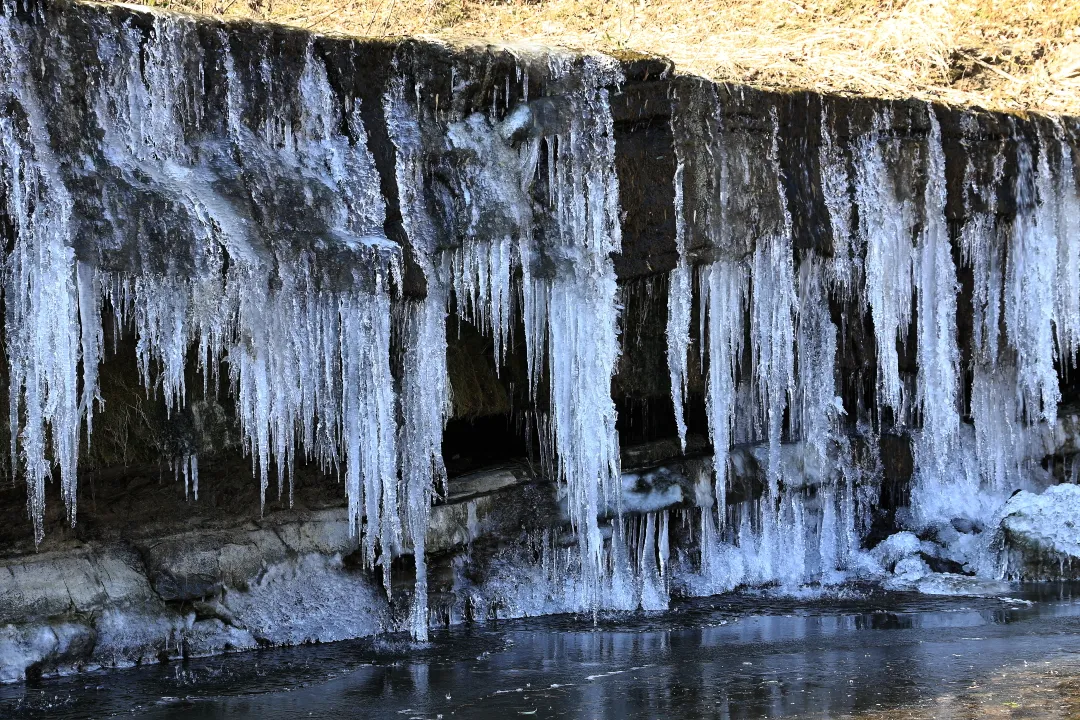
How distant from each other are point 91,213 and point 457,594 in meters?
3.60

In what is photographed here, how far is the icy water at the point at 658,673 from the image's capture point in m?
5.98

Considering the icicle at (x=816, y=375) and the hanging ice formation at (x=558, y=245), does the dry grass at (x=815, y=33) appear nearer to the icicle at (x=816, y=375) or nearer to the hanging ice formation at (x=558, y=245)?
the icicle at (x=816, y=375)

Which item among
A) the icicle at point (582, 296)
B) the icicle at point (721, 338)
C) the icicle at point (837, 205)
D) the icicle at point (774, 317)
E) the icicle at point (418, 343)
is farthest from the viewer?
the icicle at point (837, 205)

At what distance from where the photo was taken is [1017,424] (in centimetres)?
1101

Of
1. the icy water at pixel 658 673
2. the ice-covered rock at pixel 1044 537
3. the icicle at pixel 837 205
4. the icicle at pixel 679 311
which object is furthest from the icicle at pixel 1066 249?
the icicle at pixel 679 311

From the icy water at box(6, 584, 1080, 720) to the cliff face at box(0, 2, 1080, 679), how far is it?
48cm

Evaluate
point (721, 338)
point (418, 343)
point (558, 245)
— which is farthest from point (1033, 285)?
point (418, 343)

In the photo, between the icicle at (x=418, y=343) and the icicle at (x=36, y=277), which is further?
the icicle at (x=418, y=343)

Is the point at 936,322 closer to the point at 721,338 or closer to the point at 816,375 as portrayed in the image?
the point at 816,375

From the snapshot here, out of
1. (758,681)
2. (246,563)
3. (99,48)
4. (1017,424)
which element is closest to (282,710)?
(246,563)

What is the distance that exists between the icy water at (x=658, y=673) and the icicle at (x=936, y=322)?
6.57 feet

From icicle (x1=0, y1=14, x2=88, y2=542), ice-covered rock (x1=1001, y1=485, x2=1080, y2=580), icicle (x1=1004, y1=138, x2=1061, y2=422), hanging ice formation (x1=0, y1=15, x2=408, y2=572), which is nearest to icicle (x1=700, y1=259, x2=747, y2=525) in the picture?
hanging ice formation (x1=0, y1=15, x2=408, y2=572)

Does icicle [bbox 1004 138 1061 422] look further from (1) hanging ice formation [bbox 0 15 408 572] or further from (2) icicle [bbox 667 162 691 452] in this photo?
(1) hanging ice formation [bbox 0 15 408 572]

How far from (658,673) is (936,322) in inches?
179
